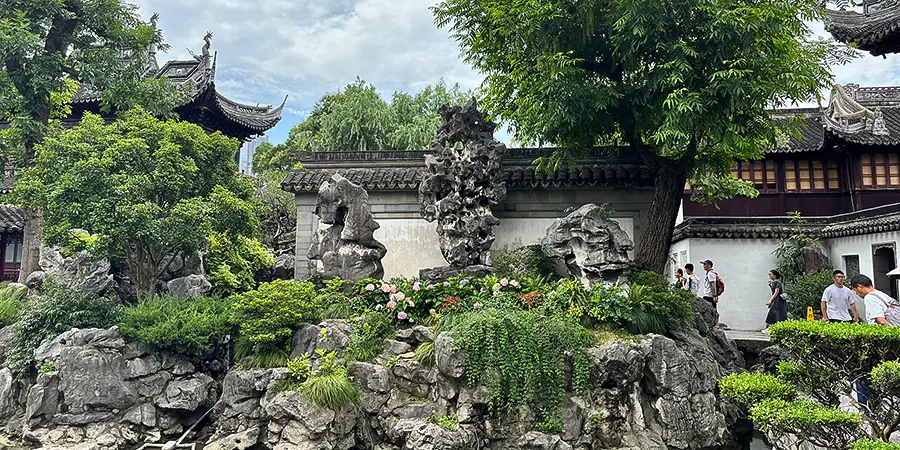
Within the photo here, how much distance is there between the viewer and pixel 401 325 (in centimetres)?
743

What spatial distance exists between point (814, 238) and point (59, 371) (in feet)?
53.1

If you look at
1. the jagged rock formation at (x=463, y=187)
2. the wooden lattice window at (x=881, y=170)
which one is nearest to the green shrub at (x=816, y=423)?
the jagged rock formation at (x=463, y=187)

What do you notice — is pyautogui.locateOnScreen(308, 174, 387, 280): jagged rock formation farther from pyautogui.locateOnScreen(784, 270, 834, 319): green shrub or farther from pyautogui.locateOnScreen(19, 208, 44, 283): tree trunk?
pyautogui.locateOnScreen(784, 270, 834, 319): green shrub

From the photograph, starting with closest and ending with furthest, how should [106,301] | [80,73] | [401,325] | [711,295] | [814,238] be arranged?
[401,325] < [106,301] < [80,73] < [711,295] < [814,238]

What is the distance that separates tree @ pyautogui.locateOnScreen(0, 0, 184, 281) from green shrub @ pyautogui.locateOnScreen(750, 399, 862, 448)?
11.6m

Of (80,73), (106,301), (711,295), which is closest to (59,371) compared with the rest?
(106,301)

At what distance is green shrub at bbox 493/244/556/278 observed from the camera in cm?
871

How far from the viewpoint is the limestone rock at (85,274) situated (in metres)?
8.92

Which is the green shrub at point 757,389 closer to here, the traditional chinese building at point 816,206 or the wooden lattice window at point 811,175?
the traditional chinese building at point 816,206

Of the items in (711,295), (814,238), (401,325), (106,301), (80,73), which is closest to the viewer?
(401,325)

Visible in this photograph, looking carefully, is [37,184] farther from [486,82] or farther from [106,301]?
[486,82]

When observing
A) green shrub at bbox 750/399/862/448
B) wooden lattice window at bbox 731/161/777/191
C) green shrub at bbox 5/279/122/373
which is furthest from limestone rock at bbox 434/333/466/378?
wooden lattice window at bbox 731/161/777/191

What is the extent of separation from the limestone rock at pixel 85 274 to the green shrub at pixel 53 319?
61 centimetres

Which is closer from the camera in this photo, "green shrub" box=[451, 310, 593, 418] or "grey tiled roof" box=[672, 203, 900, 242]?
"green shrub" box=[451, 310, 593, 418]
